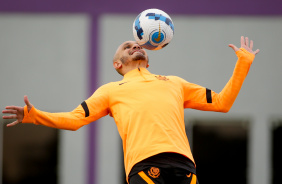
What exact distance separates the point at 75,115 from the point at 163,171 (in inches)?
43.1

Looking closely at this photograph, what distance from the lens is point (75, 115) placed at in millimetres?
5555

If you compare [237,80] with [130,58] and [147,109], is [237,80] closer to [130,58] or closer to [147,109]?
[147,109]

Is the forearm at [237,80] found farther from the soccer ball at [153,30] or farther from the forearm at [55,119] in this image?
the forearm at [55,119]

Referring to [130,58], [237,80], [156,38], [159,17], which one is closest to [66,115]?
[130,58]

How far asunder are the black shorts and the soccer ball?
4.33ft

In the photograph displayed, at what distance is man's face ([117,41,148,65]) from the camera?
596cm

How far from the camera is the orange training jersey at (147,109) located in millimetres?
5234

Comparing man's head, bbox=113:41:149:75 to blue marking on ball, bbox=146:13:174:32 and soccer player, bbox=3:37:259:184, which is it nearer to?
soccer player, bbox=3:37:259:184

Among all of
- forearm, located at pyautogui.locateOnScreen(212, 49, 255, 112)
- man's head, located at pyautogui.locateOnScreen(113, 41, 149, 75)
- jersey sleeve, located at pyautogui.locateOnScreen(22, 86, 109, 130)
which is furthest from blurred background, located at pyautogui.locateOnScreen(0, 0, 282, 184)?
jersey sleeve, located at pyautogui.locateOnScreen(22, 86, 109, 130)

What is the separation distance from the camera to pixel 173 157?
520 centimetres

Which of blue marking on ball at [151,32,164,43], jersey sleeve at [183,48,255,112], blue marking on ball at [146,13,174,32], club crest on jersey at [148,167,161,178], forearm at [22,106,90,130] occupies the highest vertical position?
blue marking on ball at [146,13,174,32]

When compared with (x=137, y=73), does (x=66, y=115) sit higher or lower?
lower

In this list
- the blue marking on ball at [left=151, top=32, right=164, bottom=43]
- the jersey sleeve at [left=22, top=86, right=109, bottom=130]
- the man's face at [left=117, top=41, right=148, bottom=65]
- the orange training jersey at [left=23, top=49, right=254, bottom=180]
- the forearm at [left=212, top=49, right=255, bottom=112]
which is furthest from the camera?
the man's face at [left=117, top=41, right=148, bottom=65]

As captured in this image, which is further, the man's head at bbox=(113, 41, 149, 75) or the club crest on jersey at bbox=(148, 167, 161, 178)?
the man's head at bbox=(113, 41, 149, 75)
